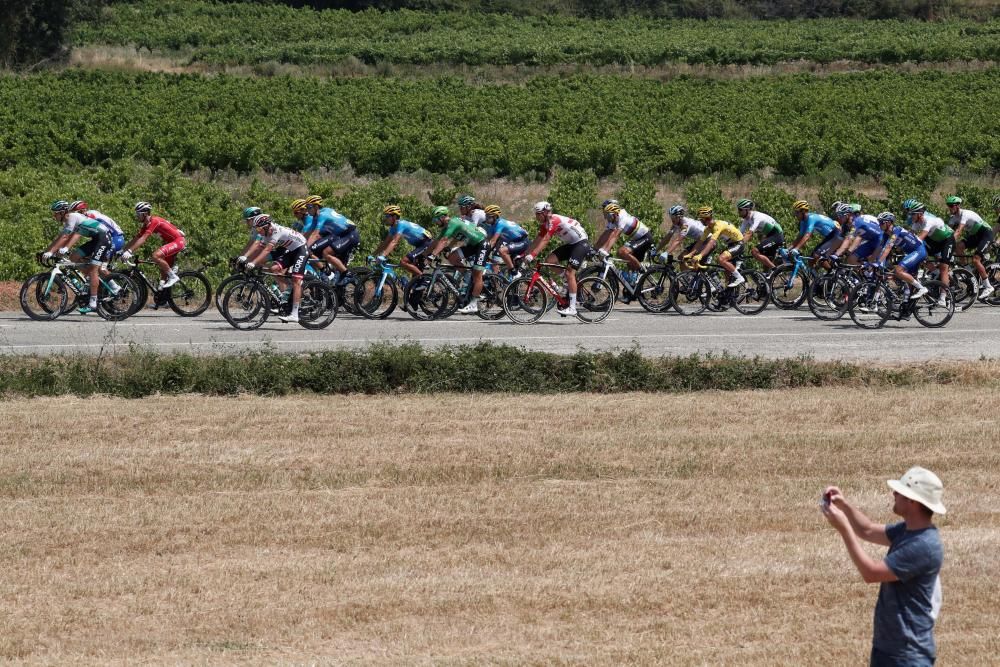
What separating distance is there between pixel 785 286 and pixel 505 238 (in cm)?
504

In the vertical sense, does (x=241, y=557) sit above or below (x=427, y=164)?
above

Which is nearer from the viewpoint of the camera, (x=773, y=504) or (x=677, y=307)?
(x=773, y=504)

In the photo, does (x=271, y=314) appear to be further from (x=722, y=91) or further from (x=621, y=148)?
(x=722, y=91)

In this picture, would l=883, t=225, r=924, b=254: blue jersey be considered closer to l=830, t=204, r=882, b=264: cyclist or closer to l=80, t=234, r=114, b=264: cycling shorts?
l=830, t=204, r=882, b=264: cyclist

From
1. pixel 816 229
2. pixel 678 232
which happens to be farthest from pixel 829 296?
pixel 678 232

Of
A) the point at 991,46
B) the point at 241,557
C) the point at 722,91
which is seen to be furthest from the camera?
the point at 991,46

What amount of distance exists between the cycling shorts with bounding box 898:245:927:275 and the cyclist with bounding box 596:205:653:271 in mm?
4143

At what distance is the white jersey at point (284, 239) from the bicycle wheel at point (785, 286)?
8.31m

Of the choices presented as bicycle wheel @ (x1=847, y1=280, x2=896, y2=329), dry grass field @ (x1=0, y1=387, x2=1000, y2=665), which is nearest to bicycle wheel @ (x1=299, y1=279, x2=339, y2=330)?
dry grass field @ (x1=0, y1=387, x2=1000, y2=665)

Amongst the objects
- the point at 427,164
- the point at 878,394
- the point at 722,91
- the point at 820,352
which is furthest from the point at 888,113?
the point at 878,394

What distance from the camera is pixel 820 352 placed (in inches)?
795

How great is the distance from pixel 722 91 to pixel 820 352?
136 ft

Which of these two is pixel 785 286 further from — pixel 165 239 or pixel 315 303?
pixel 165 239

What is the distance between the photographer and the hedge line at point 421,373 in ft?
54.5
